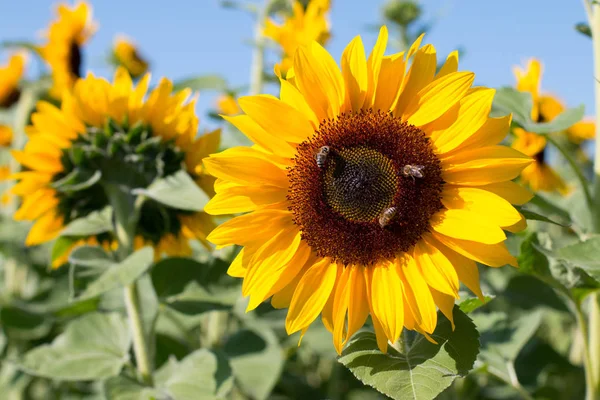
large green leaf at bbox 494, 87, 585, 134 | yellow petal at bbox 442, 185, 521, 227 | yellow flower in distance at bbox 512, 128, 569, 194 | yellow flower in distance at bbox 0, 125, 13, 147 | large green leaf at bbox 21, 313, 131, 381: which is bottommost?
yellow flower in distance at bbox 0, 125, 13, 147

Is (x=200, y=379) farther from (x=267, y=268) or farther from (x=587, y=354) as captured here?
(x=587, y=354)

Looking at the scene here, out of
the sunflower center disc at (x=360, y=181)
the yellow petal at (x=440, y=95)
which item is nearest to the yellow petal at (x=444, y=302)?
the sunflower center disc at (x=360, y=181)

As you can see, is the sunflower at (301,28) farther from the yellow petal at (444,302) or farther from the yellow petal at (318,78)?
the yellow petal at (444,302)

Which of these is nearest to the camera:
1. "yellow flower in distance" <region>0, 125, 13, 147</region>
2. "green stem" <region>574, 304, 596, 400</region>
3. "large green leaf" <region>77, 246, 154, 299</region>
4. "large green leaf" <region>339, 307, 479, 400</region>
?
"large green leaf" <region>339, 307, 479, 400</region>

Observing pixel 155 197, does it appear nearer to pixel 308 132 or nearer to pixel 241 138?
pixel 241 138

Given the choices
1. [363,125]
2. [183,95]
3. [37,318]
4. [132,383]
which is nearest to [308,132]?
[363,125]

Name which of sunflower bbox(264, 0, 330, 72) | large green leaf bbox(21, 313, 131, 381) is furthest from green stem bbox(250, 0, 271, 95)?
large green leaf bbox(21, 313, 131, 381)

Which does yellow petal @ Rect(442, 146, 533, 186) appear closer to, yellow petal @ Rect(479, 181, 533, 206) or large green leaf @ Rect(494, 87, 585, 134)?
yellow petal @ Rect(479, 181, 533, 206)
